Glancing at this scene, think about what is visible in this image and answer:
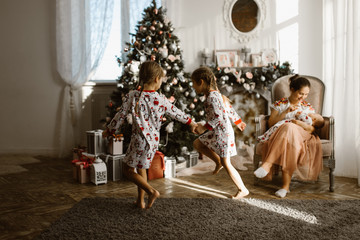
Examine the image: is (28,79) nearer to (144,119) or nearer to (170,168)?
(170,168)

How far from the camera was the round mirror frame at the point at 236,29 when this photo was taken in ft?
15.4

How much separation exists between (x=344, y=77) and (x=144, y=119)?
8.81ft

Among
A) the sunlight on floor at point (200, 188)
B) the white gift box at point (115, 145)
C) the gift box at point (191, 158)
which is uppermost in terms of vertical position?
the white gift box at point (115, 145)

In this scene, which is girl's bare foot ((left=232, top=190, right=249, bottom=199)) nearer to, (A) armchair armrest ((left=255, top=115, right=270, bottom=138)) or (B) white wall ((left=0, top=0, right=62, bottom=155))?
(A) armchair armrest ((left=255, top=115, right=270, bottom=138))

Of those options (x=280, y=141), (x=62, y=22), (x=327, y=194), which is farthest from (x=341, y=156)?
(x=62, y=22)

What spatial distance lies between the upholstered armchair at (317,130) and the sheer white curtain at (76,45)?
287 cm

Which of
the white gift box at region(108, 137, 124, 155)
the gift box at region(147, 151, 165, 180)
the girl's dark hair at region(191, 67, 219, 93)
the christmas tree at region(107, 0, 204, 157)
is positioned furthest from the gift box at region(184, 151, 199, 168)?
the girl's dark hair at region(191, 67, 219, 93)

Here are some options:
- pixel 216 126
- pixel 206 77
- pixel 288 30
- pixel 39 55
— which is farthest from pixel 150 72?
pixel 39 55

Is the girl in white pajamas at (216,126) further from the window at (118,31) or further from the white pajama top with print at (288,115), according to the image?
the window at (118,31)

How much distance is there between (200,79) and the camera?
257cm

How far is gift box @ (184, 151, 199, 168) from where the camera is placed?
3.97 m

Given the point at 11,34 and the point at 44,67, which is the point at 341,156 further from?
the point at 11,34

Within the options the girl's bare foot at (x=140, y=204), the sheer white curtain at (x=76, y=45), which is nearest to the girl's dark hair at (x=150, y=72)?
the girl's bare foot at (x=140, y=204)

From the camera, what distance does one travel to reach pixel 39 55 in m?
4.97
